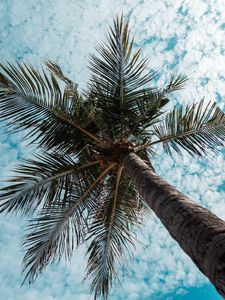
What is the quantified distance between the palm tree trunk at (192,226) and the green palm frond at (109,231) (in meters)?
2.40

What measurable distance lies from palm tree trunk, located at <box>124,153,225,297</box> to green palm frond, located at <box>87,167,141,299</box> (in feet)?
7.87

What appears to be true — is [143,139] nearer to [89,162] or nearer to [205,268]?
[89,162]

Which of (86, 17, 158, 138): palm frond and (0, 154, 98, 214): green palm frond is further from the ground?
(86, 17, 158, 138): palm frond

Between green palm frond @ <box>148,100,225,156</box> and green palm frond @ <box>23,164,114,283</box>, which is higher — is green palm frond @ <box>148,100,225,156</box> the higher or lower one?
the higher one

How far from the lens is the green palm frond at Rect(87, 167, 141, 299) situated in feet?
22.4

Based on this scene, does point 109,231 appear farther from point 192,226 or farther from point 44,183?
point 192,226

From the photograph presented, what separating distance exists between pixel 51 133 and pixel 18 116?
672mm

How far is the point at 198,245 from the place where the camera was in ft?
8.71

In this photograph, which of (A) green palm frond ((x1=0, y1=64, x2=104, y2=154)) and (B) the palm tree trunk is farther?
(A) green palm frond ((x1=0, y1=64, x2=104, y2=154))

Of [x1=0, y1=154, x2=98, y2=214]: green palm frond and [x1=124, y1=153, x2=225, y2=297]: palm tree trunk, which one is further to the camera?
[x1=0, y1=154, x2=98, y2=214]: green palm frond

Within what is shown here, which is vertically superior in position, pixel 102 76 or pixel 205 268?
pixel 102 76

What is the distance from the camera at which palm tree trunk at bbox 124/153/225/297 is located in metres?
2.31

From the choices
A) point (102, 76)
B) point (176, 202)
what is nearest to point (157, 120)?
point (102, 76)

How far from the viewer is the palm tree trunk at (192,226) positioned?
2.31 m
